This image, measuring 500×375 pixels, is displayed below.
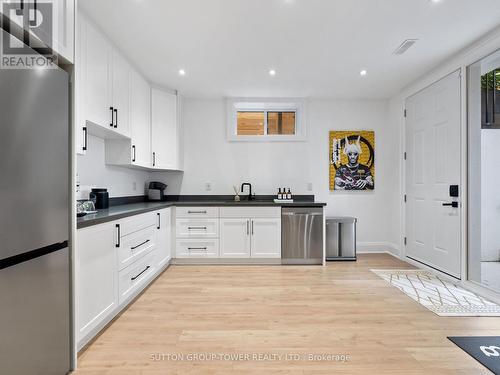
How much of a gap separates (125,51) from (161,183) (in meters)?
1.96

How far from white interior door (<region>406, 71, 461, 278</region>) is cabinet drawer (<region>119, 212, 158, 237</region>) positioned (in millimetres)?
3422

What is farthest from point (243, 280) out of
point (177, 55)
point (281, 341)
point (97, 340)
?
point (177, 55)

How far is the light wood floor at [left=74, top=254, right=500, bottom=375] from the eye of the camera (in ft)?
5.78

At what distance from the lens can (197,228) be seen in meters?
4.05

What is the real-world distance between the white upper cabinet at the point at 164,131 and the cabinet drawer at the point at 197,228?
866mm

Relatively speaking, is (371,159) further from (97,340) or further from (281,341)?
(97,340)

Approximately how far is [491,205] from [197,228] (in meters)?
4.31

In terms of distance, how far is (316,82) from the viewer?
3.96 metres

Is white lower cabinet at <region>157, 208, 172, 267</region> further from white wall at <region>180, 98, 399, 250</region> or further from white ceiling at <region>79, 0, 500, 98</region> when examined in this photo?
white ceiling at <region>79, 0, 500, 98</region>

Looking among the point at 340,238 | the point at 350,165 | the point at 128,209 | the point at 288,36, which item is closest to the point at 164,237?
the point at 128,209

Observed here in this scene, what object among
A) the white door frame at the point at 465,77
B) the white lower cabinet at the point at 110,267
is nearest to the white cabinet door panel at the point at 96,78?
the white lower cabinet at the point at 110,267

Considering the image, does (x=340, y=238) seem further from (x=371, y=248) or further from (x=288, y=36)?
(x=288, y=36)

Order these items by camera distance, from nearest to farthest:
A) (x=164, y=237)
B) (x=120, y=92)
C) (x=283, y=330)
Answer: (x=283, y=330), (x=120, y=92), (x=164, y=237)

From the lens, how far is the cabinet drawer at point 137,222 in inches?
98.0
